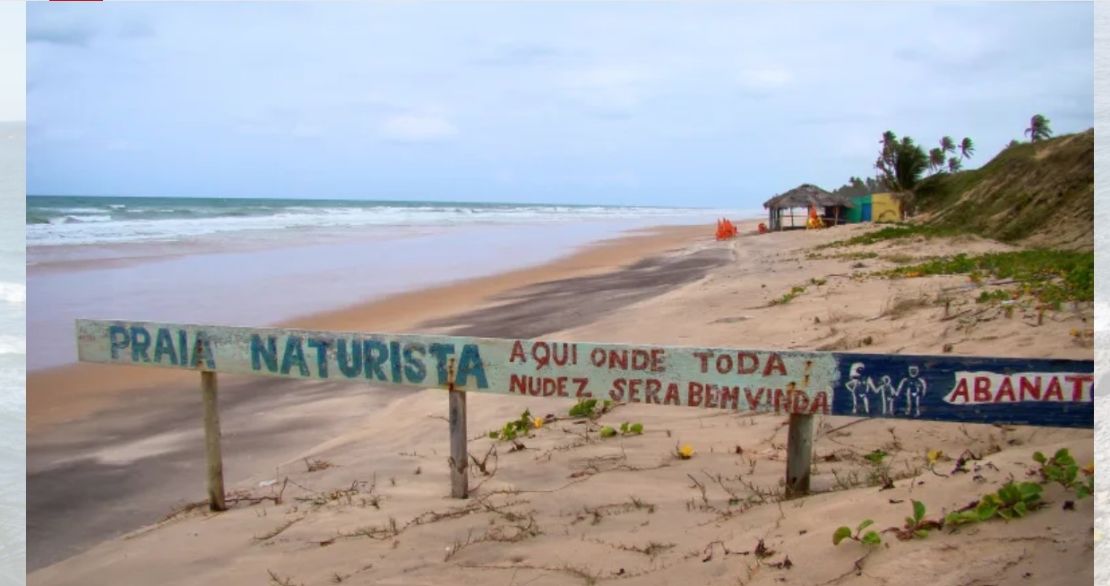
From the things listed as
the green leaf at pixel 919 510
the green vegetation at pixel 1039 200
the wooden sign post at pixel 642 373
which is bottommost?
the green leaf at pixel 919 510

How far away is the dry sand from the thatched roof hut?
31.3 meters

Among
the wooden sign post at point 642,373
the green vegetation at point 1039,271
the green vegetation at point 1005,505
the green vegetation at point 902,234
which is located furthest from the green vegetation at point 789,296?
the green vegetation at point 902,234

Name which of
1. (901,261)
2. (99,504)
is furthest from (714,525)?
(901,261)

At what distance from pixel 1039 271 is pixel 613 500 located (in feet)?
23.9

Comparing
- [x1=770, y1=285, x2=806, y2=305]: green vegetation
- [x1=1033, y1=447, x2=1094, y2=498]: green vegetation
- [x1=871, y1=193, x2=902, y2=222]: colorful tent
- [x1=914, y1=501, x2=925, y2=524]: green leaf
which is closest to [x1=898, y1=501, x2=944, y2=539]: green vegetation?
[x1=914, y1=501, x2=925, y2=524]: green leaf

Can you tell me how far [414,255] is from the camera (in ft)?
85.2

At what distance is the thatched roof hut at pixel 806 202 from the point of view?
38.4 metres

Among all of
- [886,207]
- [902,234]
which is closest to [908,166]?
[886,207]

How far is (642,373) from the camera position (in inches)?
156

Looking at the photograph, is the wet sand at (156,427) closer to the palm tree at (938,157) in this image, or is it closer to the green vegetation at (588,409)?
the green vegetation at (588,409)

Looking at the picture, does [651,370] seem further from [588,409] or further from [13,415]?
[13,415]

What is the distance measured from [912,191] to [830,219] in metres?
3.96

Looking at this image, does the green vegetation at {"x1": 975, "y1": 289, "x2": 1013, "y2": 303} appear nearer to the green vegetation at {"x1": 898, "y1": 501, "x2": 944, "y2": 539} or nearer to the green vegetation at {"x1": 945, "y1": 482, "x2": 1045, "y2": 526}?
the green vegetation at {"x1": 945, "y1": 482, "x2": 1045, "y2": 526}

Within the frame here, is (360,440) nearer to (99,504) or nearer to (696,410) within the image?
(99,504)
